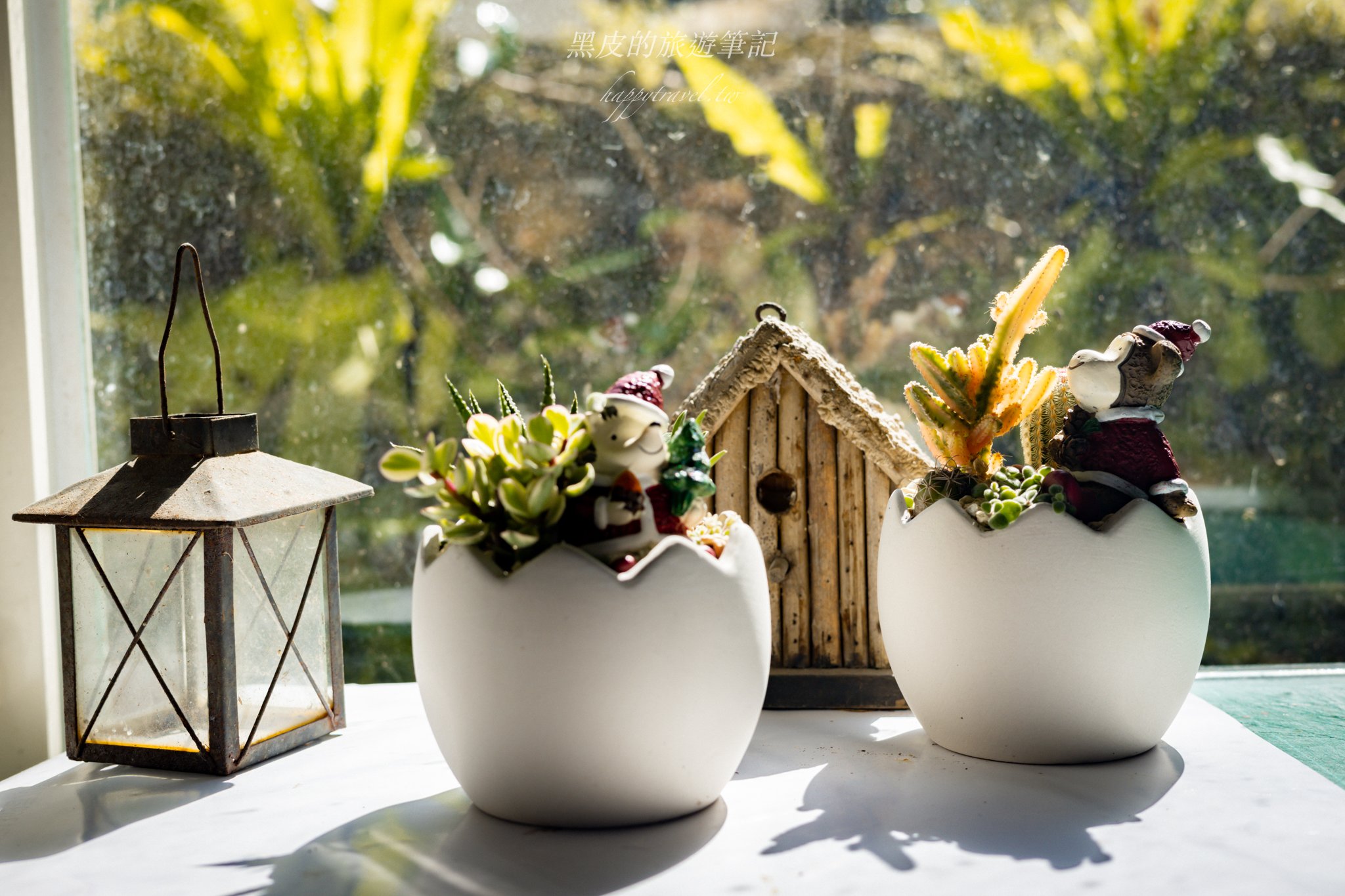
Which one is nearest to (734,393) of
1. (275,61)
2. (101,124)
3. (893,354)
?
(893,354)

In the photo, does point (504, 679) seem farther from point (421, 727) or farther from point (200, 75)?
point (200, 75)

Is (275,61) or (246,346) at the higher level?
(275,61)

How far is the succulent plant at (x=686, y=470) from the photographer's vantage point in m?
0.94

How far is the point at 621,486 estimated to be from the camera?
3.00ft

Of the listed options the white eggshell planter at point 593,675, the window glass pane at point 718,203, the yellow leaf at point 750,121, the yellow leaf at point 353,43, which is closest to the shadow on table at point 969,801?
the white eggshell planter at point 593,675

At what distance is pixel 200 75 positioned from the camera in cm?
159

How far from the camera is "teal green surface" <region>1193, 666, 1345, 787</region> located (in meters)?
1.16

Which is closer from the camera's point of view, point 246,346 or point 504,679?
point 504,679

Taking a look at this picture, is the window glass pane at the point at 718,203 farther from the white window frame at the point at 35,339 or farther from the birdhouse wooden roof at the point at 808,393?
the birdhouse wooden roof at the point at 808,393

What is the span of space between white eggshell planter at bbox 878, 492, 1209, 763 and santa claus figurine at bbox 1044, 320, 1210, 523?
0.9 inches

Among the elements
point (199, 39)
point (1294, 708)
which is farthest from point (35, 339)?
point (1294, 708)

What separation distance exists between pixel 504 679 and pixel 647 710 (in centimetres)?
12

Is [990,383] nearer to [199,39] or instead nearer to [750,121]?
[750,121]

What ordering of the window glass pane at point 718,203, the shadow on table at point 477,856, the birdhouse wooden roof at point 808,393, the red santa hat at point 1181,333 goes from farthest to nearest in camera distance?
1. the window glass pane at point 718,203
2. the birdhouse wooden roof at point 808,393
3. the red santa hat at point 1181,333
4. the shadow on table at point 477,856
